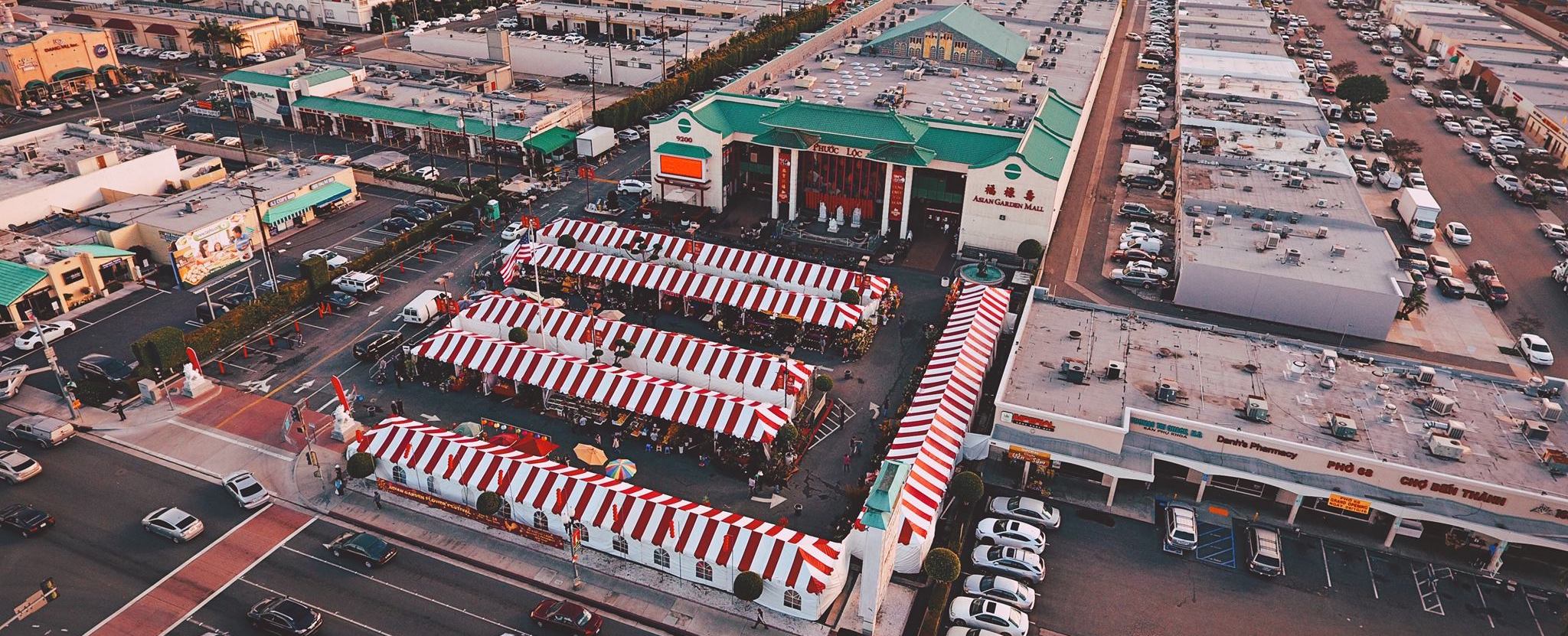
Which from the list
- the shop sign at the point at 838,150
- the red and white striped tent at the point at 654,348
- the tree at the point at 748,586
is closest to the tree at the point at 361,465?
the red and white striped tent at the point at 654,348

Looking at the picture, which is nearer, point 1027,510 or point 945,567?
point 945,567

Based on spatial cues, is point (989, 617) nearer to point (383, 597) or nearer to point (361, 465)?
point (383, 597)

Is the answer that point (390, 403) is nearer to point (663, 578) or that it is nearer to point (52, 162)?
point (663, 578)

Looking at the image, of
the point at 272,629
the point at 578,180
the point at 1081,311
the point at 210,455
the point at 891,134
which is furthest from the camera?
the point at 578,180

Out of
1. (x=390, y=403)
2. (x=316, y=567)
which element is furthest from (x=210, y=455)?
(x=316, y=567)

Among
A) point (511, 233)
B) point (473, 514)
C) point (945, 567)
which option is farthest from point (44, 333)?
point (945, 567)

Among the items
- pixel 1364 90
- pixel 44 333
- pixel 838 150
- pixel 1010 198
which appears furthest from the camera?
pixel 1364 90
